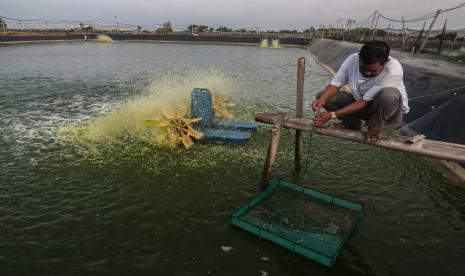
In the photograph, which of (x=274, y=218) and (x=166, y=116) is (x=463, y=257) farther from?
(x=166, y=116)

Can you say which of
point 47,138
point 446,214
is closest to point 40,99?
point 47,138

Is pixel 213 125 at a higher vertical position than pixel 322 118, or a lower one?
lower

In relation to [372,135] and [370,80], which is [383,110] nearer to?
[372,135]

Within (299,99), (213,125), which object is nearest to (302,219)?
(299,99)

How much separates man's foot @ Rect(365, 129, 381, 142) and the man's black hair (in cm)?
130

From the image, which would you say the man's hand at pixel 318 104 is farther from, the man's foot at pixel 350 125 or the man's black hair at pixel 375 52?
the man's black hair at pixel 375 52

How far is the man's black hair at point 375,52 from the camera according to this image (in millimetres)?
5544

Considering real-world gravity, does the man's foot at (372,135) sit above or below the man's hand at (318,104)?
below

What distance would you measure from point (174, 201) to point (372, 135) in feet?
15.0

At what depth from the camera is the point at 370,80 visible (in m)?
6.23

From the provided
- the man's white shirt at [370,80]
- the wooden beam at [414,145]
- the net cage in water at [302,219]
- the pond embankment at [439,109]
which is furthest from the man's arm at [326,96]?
the pond embankment at [439,109]

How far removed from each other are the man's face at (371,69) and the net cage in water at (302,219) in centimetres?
275

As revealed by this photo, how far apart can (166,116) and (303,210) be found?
570 centimetres

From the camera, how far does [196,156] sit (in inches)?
389
